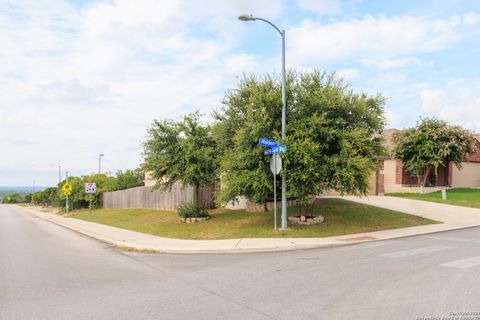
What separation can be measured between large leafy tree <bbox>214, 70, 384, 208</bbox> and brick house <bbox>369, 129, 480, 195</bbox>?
1455cm

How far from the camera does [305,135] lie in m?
15.4

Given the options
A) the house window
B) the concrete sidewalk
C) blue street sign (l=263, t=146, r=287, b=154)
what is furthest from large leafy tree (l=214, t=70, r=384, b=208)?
the house window

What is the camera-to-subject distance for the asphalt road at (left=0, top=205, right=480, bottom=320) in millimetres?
5876

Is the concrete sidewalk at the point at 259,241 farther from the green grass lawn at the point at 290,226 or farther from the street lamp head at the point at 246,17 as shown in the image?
the street lamp head at the point at 246,17

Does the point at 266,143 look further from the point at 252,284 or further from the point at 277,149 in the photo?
the point at 252,284

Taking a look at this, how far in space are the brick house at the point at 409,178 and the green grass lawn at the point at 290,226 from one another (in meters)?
9.94

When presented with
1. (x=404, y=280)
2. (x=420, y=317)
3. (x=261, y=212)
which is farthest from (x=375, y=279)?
(x=261, y=212)

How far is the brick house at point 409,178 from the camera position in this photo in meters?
30.9

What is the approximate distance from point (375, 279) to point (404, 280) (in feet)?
1.68

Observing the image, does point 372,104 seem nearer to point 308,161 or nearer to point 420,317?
point 308,161

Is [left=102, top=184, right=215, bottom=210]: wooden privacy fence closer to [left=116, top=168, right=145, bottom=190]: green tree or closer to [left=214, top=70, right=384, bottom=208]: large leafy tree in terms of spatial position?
[left=116, top=168, right=145, bottom=190]: green tree

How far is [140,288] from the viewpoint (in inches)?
297

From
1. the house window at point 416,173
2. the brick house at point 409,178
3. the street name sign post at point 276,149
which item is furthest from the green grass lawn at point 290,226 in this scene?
the house window at point 416,173

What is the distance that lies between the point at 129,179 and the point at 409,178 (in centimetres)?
3084
